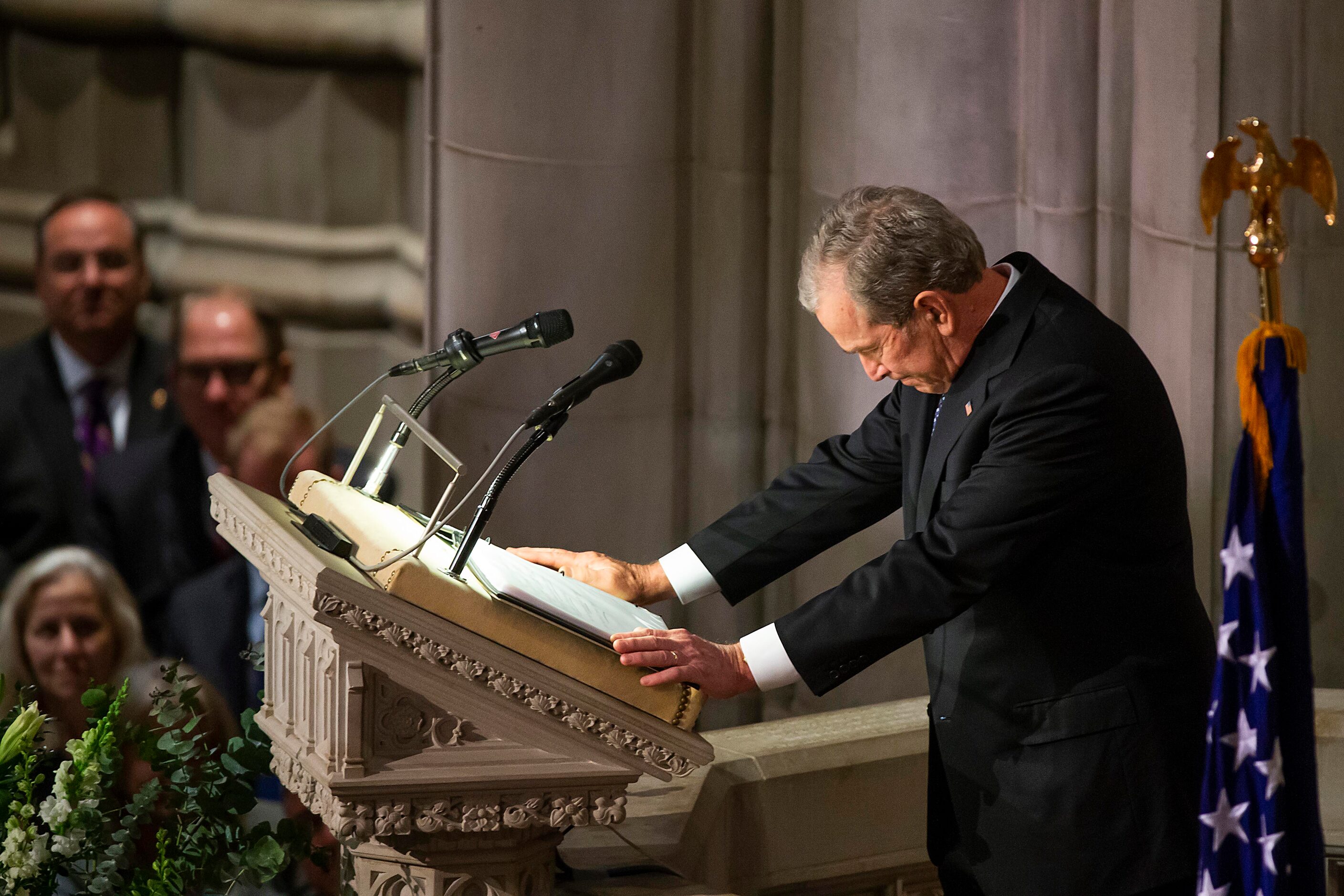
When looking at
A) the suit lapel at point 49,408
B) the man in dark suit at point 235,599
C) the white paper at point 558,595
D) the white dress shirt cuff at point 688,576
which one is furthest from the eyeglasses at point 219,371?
the white paper at point 558,595

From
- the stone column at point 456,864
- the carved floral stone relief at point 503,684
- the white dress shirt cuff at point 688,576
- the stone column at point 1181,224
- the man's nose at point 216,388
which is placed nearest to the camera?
the carved floral stone relief at point 503,684

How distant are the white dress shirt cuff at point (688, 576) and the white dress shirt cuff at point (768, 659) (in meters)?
0.44

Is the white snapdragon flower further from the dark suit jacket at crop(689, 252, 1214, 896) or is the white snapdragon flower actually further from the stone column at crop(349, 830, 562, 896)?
the dark suit jacket at crop(689, 252, 1214, 896)

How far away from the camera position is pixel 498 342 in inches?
105

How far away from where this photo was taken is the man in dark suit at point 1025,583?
2.73 meters

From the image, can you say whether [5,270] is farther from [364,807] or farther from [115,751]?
[364,807]

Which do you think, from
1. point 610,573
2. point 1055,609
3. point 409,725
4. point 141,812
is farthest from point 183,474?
point 1055,609

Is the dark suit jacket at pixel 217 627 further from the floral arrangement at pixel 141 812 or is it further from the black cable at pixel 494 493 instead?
the black cable at pixel 494 493

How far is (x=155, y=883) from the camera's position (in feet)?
10.5

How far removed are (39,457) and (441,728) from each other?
9.75 ft

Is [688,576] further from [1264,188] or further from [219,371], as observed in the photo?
[219,371]

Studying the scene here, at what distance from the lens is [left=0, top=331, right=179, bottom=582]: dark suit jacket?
516 centimetres

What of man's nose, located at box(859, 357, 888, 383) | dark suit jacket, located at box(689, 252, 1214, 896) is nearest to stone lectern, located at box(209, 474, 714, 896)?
dark suit jacket, located at box(689, 252, 1214, 896)

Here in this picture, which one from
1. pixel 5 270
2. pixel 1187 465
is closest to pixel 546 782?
pixel 1187 465
